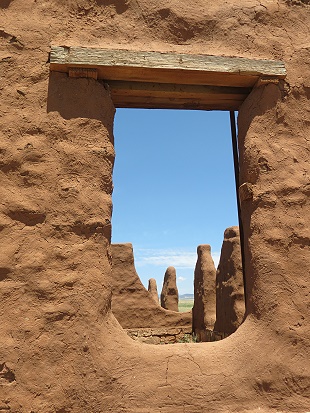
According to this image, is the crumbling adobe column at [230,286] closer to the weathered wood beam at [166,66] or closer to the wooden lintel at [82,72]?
the weathered wood beam at [166,66]


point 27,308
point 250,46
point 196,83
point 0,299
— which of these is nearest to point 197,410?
point 27,308

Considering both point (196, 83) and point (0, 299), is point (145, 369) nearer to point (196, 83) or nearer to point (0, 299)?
point (0, 299)

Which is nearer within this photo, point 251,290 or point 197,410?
point 197,410

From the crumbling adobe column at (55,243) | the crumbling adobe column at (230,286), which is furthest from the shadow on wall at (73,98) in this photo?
the crumbling adobe column at (230,286)

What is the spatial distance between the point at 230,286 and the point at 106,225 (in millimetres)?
3904

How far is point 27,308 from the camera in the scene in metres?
2.51

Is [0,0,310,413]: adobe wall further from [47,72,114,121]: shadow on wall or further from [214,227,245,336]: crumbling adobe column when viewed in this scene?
[214,227,245,336]: crumbling adobe column

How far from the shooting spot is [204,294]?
8.02 metres

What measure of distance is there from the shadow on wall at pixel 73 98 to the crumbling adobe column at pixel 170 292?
8673 mm

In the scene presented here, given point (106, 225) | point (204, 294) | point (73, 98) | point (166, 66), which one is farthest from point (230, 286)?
point (73, 98)

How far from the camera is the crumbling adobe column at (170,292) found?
11.2m

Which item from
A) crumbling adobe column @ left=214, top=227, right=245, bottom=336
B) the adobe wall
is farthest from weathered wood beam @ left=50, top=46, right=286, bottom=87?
crumbling adobe column @ left=214, top=227, right=245, bottom=336

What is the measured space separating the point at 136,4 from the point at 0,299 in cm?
230

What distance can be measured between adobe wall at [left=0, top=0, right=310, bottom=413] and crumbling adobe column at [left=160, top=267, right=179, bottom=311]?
8355 millimetres
